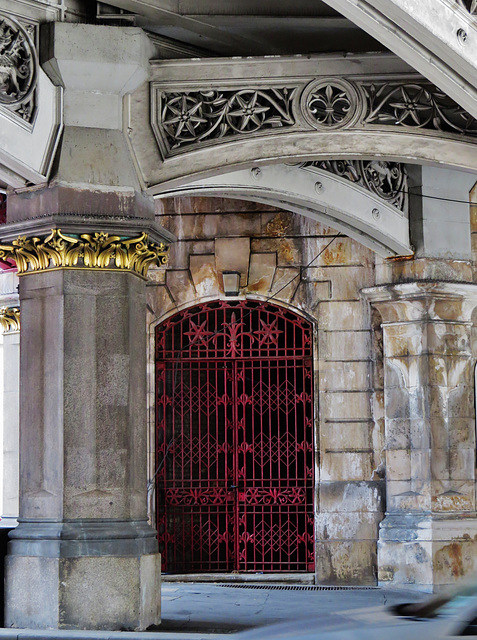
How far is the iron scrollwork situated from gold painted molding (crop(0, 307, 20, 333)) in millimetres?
4244

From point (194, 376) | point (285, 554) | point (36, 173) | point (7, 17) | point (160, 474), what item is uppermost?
point (7, 17)

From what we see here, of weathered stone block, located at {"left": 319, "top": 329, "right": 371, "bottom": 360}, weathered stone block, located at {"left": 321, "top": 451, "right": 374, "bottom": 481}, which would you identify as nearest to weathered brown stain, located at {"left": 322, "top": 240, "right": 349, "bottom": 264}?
weathered stone block, located at {"left": 319, "top": 329, "right": 371, "bottom": 360}

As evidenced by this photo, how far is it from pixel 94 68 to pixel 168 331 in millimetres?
5683

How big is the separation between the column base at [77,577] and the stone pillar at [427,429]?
16.5ft

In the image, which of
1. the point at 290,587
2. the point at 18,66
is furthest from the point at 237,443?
the point at 18,66

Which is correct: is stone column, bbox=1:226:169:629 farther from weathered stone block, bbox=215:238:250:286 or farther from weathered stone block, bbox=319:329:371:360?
weathered stone block, bbox=319:329:371:360

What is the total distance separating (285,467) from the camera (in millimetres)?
15133

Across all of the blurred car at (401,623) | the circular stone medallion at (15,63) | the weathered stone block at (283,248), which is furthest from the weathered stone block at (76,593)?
the weathered stone block at (283,248)

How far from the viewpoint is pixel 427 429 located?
560 inches

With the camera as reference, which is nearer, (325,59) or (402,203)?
(325,59)

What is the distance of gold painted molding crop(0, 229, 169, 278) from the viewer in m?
10.2

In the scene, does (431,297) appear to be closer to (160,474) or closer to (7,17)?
(160,474)

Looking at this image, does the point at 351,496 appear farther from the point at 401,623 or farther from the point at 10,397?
the point at 401,623

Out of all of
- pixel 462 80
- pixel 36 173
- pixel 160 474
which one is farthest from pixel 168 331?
pixel 462 80
